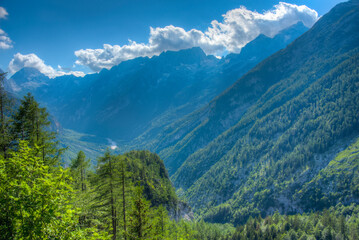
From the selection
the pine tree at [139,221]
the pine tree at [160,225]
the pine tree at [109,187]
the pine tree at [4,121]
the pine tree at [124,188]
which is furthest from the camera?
the pine tree at [160,225]

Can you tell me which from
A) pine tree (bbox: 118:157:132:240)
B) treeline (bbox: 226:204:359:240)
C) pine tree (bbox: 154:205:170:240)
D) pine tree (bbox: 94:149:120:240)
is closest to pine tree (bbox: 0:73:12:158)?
pine tree (bbox: 94:149:120:240)

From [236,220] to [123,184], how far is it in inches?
7927

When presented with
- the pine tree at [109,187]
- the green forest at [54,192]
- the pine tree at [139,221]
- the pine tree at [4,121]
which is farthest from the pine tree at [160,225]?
the pine tree at [4,121]

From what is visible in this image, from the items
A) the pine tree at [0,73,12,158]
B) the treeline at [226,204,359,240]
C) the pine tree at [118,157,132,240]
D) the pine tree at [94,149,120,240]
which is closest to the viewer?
the pine tree at [94,149,120,240]

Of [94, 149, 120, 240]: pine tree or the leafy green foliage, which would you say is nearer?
the leafy green foliage

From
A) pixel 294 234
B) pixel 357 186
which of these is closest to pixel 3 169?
pixel 294 234

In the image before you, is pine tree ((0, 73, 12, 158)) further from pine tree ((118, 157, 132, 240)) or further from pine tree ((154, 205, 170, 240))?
pine tree ((154, 205, 170, 240))

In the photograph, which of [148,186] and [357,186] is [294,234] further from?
[357,186]

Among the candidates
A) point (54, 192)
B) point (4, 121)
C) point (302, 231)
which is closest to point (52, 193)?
point (54, 192)

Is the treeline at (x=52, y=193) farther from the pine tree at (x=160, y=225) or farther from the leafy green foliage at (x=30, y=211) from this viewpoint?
the pine tree at (x=160, y=225)

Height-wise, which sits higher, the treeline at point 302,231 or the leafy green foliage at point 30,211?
the leafy green foliage at point 30,211

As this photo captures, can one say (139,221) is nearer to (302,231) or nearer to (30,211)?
(30,211)

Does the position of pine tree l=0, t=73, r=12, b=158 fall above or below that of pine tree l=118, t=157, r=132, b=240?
above

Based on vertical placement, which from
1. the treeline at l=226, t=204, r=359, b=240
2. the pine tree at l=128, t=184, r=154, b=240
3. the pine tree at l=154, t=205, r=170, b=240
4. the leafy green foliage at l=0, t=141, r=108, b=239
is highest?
the leafy green foliage at l=0, t=141, r=108, b=239
